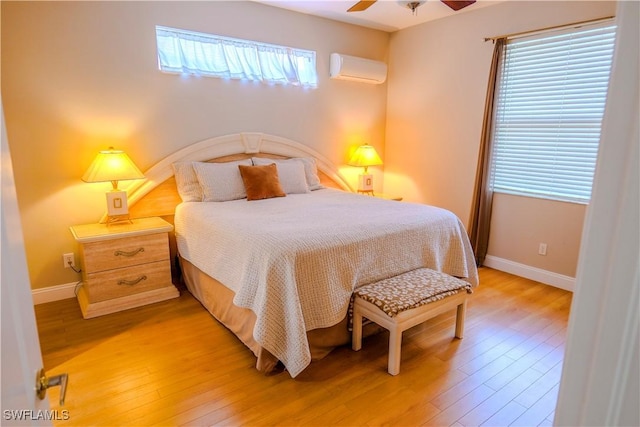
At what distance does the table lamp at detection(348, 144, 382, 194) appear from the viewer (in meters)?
4.41

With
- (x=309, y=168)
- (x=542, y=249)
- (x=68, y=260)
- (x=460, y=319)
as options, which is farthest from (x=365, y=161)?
(x=68, y=260)

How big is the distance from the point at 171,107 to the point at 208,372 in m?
2.36

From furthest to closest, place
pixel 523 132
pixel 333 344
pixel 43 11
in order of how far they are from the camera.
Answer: pixel 523 132
pixel 43 11
pixel 333 344

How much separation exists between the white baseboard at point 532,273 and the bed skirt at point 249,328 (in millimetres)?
1959

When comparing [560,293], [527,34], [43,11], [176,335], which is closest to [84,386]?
[176,335]

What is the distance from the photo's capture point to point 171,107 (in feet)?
11.1

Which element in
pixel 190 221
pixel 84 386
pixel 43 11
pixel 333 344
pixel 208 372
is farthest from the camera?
pixel 190 221

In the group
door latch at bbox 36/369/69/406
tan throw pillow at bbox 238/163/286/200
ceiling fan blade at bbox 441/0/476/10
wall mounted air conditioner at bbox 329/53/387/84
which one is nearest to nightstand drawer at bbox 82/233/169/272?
tan throw pillow at bbox 238/163/286/200

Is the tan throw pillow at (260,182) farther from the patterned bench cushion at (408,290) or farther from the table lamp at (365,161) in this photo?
the patterned bench cushion at (408,290)

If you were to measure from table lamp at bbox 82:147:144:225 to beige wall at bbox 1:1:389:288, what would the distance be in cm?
23

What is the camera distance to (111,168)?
2.88m

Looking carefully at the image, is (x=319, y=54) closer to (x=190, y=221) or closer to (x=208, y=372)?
(x=190, y=221)

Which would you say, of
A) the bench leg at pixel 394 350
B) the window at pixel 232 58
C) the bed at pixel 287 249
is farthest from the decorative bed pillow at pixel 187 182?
the bench leg at pixel 394 350

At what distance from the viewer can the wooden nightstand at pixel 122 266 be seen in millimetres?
2738
